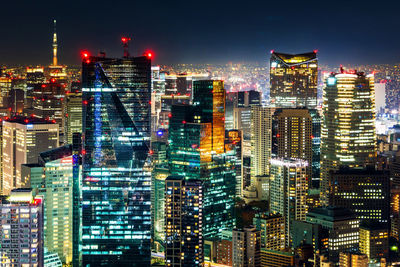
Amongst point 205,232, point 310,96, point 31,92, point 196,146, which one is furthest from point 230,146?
point 31,92

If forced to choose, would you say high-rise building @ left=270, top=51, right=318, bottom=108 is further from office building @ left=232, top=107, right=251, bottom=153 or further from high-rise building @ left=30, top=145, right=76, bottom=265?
high-rise building @ left=30, top=145, right=76, bottom=265

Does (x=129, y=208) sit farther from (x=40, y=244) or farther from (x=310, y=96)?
(x=310, y=96)

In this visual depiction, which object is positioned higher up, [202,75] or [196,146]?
[202,75]

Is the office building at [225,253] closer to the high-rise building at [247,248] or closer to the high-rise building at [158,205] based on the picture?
the high-rise building at [247,248]

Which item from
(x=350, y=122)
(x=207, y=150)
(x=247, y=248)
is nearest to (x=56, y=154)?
(x=207, y=150)

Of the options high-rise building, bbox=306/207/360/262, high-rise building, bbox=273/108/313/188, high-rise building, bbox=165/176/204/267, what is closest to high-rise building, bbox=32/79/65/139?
high-rise building, bbox=273/108/313/188

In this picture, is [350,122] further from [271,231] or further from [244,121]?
[244,121]
